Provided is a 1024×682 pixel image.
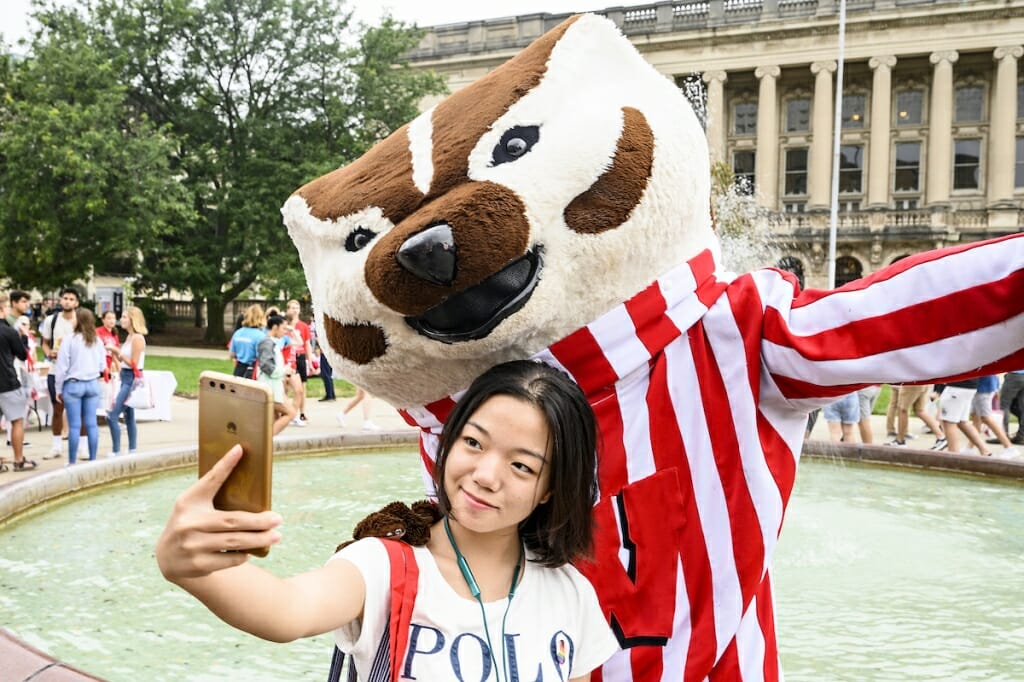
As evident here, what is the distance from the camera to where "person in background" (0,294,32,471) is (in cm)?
813

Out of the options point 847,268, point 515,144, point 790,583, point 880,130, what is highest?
point 880,130

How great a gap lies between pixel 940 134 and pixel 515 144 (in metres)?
39.2

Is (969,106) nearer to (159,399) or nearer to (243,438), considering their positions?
(159,399)

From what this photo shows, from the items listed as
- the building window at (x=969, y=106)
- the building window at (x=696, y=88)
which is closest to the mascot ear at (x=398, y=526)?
the building window at (x=696, y=88)

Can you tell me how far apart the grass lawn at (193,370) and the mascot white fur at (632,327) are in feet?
37.8

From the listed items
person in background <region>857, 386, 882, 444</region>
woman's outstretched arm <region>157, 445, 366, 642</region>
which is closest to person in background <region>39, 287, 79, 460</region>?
woman's outstretched arm <region>157, 445, 366, 642</region>

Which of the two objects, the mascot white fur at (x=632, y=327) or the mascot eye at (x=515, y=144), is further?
the mascot eye at (x=515, y=144)

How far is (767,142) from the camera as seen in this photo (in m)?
37.9

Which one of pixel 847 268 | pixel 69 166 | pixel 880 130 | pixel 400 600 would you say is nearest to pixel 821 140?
pixel 880 130

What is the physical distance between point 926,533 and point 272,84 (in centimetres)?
2530

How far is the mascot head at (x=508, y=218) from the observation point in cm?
171

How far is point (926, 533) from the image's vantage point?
5.72 m

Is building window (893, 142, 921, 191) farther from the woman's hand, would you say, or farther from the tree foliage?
the woman's hand

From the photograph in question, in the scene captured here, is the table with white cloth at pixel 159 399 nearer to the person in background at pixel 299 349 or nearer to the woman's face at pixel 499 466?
the person in background at pixel 299 349
